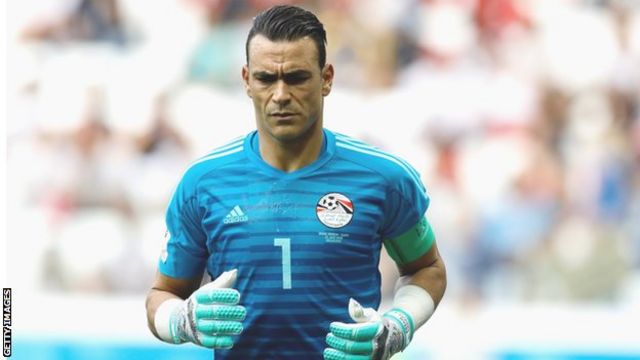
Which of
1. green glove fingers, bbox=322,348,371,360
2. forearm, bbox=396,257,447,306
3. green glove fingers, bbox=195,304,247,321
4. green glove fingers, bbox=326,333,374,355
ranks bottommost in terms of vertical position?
green glove fingers, bbox=322,348,371,360

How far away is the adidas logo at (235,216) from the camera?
3.91 metres

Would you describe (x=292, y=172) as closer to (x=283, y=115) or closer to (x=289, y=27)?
(x=283, y=115)

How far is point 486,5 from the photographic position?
8.52 meters

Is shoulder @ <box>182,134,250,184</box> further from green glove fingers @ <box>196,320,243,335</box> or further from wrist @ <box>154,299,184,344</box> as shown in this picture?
green glove fingers @ <box>196,320,243,335</box>

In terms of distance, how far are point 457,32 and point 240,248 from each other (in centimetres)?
491

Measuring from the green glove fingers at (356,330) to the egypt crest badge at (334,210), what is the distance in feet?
1.13

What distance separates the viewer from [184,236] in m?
4.01

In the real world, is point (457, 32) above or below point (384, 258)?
above

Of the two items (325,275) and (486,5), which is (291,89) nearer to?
(325,275)

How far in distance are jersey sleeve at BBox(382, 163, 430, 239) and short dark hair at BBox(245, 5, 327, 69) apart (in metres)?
0.44

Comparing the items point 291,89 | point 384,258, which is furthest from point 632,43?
point 291,89

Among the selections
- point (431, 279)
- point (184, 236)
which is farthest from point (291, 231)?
point (431, 279)

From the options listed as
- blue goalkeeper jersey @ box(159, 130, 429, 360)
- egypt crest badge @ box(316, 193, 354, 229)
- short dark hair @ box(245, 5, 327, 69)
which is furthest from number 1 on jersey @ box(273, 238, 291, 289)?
short dark hair @ box(245, 5, 327, 69)

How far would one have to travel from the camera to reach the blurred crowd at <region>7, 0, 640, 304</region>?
26.5ft
